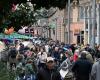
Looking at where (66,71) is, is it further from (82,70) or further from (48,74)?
(48,74)

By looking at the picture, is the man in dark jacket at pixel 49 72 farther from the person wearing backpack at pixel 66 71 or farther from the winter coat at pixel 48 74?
the person wearing backpack at pixel 66 71

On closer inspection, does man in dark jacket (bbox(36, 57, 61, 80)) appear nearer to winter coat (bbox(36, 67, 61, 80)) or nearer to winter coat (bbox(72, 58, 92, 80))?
→ winter coat (bbox(36, 67, 61, 80))

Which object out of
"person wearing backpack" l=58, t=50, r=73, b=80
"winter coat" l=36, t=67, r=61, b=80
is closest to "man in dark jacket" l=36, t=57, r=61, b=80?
"winter coat" l=36, t=67, r=61, b=80

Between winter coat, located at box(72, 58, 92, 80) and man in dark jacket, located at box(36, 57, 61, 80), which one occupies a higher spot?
man in dark jacket, located at box(36, 57, 61, 80)

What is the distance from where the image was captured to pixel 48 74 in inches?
517

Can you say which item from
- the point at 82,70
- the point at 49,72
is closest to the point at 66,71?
the point at 82,70

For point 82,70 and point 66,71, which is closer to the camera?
point 82,70

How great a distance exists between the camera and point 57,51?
108ft

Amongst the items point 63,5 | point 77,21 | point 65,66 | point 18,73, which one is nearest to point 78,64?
point 65,66

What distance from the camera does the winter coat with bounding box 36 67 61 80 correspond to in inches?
509

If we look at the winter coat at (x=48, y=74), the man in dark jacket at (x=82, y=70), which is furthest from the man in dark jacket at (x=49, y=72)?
the man in dark jacket at (x=82, y=70)

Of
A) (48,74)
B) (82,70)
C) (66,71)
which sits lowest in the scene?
(66,71)

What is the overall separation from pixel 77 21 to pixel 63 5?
53.6m

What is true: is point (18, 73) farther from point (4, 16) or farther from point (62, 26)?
point (62, 26)
